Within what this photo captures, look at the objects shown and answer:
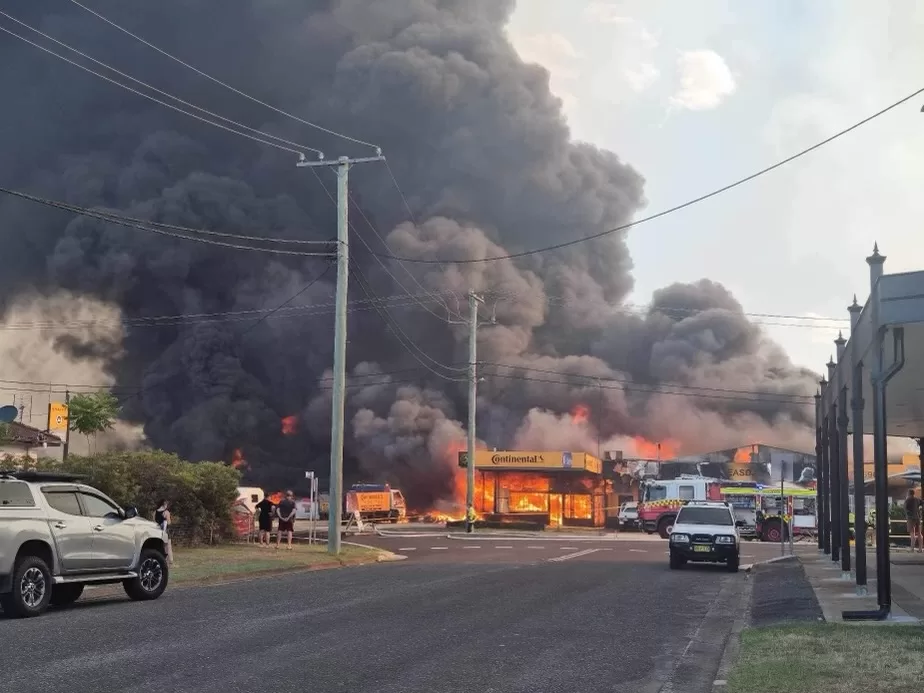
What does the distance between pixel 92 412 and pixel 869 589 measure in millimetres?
57021

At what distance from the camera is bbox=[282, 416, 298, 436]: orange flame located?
75.9m

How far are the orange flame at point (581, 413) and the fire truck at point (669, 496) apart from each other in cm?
2916

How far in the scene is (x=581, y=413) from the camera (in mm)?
73500

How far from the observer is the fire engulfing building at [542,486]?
54.8m

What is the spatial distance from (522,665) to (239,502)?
2216cm

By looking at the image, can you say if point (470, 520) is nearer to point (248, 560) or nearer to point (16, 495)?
point (248, 560)

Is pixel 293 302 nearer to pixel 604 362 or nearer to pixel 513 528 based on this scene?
pixel 604 362

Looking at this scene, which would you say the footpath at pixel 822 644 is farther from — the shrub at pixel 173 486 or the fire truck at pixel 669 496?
the fire truck at pixel 669 496

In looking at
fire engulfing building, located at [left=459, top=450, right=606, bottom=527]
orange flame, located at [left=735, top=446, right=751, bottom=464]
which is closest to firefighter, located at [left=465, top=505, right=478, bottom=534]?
fire engulfing building, located at [left=459, top=450, right=606, bottom=527]

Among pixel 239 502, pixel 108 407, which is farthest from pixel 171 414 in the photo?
pixel 239 502

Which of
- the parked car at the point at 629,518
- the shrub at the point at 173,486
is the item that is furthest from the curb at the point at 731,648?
the parked car at the point at 629,518

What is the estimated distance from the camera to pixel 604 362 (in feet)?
257

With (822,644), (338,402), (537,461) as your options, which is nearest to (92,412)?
(537,461)

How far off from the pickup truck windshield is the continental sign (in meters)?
29.9
